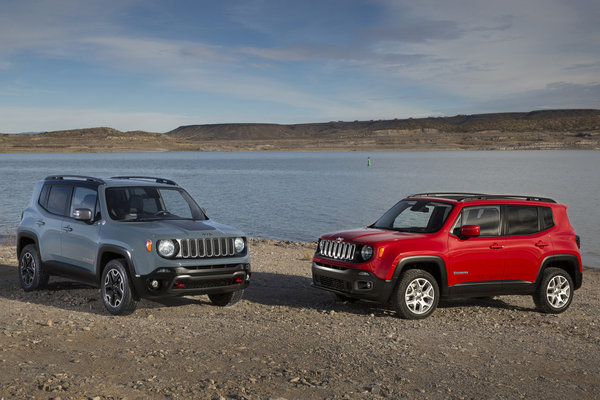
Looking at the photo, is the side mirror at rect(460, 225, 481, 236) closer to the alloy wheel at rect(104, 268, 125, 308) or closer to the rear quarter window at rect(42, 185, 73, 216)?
the alloy wheel at rect(104, 268, 125, 308)

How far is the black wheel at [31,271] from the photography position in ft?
35.1

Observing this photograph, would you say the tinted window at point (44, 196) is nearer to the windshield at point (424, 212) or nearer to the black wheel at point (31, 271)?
the black wheel at point (31, 271)

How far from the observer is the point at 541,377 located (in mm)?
6609

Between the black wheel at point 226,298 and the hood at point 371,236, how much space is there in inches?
62.1

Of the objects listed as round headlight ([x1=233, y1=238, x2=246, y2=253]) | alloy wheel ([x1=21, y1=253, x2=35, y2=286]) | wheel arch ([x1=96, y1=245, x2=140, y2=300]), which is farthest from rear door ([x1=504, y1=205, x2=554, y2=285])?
alloy wheel ([x1=21, y1=253, x2=35, y2=286])

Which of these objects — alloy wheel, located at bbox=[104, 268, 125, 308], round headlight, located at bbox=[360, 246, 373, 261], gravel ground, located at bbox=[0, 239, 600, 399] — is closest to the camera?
gravel ground, located at bbox=[0, 239, 600, 399]

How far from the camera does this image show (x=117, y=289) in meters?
9.03

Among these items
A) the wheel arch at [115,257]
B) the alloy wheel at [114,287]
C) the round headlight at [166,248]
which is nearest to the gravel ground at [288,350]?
the alloy wheel at [114,287]

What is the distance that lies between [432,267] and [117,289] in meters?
4.47

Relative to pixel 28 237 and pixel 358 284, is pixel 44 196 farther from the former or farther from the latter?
pixel 358 284

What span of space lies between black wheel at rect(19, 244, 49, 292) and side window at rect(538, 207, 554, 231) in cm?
799

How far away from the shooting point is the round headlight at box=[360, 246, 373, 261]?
921 centimetres

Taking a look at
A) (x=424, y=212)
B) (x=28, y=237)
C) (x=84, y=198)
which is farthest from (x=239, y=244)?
(x=28, y=237)

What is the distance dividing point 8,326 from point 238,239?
3174mm
